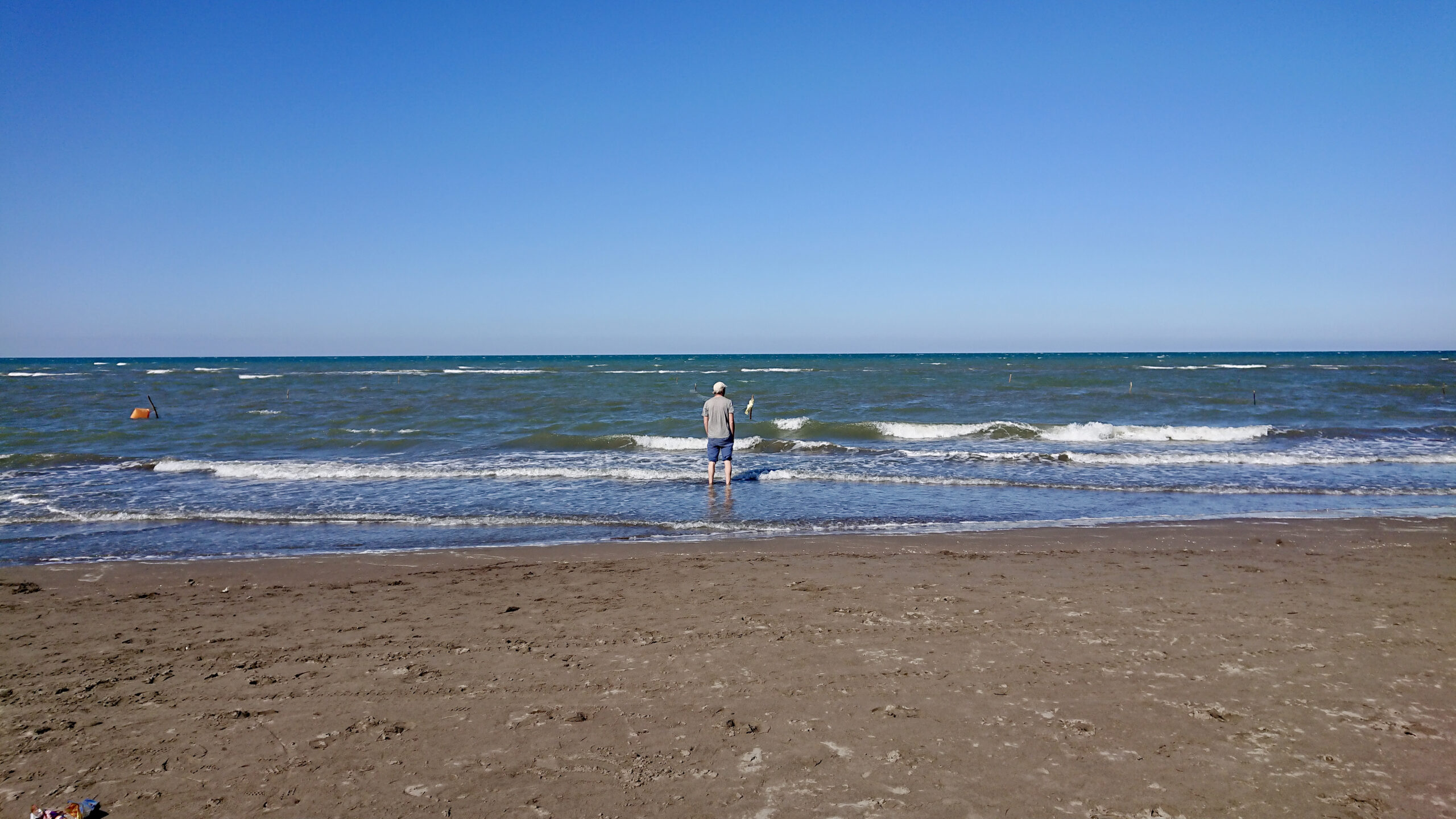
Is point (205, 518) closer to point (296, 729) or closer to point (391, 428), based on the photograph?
point (296, 729)

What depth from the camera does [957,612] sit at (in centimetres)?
566

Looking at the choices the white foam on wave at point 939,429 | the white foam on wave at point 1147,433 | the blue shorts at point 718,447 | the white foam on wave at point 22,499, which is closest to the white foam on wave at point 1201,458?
the white foam on wave at point 1147,433

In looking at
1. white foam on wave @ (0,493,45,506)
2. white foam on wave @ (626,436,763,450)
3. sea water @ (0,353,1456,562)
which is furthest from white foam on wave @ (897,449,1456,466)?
white foam on wave @ (0,493,45,506)

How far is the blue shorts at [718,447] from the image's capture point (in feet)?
41.6

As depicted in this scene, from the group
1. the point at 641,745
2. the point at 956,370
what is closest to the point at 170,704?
the point at 641,745

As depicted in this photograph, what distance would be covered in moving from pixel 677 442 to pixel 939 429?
713 cm

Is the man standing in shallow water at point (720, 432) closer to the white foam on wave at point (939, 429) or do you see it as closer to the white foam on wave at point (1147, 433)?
the white foam on wave at point (939, 429)

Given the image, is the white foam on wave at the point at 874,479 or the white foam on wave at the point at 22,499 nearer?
the white foam on wave at the point at 22,499

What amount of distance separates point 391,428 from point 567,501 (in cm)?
1180

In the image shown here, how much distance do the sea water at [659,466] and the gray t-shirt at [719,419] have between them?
90 cm

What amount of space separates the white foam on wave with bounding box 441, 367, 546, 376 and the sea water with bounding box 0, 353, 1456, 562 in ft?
75.0

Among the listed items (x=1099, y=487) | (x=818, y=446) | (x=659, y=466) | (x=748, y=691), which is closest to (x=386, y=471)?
(x=659, y=466)

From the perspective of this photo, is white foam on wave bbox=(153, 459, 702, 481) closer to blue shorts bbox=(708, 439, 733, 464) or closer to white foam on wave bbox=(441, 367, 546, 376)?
blue shorts bbox=(708, 439, 733, 464)

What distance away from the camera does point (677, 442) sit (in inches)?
728
